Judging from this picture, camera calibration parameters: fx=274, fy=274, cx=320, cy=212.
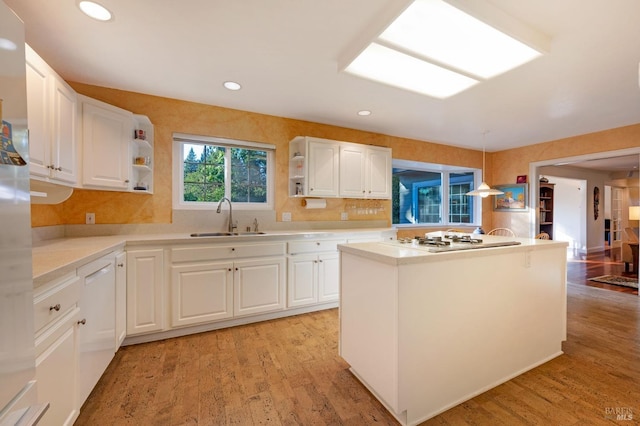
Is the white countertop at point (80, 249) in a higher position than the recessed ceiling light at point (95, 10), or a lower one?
lower

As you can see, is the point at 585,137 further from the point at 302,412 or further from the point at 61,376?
the point at 61,376

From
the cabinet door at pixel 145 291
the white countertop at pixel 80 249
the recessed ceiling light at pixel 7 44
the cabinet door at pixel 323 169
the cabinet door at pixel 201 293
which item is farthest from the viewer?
the cabinet door at pixel 323 169

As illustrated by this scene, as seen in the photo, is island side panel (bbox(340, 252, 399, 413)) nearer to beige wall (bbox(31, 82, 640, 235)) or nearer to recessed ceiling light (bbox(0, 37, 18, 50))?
recessed ceiling light (bbox(0, 37, 18, 50))

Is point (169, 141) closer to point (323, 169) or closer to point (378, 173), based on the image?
point (323, 169)

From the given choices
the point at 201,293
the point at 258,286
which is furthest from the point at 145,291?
the point at 258,286

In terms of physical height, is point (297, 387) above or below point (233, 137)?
below

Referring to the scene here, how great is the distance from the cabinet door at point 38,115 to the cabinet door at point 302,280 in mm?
2078

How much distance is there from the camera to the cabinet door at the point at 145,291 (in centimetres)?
231

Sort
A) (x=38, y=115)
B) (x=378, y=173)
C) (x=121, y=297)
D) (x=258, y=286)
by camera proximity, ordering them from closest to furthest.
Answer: (x=38, y=115)
(x=121, y=297)
(x=258, y=286)
(x=378, y=173)

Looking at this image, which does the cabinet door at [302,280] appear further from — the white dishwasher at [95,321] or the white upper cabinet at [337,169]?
the white dishwasher at [95,321]

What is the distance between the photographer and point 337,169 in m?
3.58

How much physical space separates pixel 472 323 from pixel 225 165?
9.55 ft

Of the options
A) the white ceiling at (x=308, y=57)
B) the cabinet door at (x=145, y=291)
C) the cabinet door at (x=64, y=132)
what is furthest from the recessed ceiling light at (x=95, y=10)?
the cabinet door at (x=145, y=291)

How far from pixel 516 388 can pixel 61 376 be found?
8.56 feet
